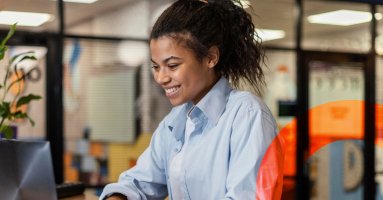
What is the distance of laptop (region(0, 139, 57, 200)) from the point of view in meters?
1.44

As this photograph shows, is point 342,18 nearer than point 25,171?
No

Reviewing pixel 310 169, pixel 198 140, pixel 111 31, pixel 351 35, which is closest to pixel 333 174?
pixel 310 169

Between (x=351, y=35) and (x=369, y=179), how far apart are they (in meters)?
1.36

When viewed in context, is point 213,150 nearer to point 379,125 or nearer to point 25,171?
point 25,171

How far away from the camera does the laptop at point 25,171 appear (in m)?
1.44

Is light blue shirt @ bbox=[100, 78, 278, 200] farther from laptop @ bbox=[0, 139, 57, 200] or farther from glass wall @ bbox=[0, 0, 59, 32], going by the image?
glass wall @ bbox=[0, 0, 59, 32]

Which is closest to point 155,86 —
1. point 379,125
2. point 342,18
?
point 342,18

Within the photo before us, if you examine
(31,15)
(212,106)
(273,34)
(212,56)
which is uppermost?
(31,15)

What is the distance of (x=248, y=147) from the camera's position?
50.6 inches

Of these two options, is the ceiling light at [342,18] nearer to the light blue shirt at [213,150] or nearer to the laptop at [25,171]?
the light blue shirt at [213,150]

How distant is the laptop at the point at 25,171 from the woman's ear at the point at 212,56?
460 millimetres

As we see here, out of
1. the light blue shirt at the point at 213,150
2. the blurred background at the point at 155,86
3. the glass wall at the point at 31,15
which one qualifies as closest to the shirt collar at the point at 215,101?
the light blue shirt at the point at 213,150

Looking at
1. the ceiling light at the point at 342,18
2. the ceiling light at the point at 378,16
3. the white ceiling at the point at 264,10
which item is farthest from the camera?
the ceiling light at the point at 378,16

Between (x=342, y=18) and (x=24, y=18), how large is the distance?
9.25 feet
